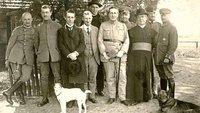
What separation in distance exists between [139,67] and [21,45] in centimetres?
190

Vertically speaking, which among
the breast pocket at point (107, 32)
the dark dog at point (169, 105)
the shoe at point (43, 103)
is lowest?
the shoe at point (43, 103)

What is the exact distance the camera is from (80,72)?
4426mm

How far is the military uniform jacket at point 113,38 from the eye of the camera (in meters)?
4.63

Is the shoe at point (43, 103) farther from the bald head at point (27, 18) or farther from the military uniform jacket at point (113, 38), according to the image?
the bald head at point (27, 18)

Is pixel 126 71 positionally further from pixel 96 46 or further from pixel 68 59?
pixel 68 59

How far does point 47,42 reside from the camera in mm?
4500

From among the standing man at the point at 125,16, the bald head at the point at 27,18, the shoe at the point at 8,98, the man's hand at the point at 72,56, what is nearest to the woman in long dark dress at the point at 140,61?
the standing man at the point at 125,16

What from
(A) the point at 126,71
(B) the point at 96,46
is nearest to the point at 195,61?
(A) the point at 126,71

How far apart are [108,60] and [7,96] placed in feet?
5.60

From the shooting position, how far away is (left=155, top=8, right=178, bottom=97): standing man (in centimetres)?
461

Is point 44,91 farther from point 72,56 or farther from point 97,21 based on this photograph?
point 97,21

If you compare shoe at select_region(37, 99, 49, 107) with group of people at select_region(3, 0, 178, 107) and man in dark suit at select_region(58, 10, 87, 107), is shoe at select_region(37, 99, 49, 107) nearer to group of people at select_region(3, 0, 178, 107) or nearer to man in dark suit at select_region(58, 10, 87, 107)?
group of people at select_region(3, 0, 178, 107)

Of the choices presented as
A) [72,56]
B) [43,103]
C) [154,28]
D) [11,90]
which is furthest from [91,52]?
[11,90]

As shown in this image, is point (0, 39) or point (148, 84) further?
point (0, 39)
